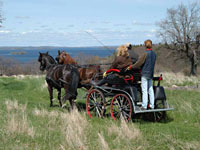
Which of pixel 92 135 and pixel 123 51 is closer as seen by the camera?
pixel 92 135

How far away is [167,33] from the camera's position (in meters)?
38.4

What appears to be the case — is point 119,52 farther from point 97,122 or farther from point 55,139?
point 55,139

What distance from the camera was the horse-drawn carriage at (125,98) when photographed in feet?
28.4

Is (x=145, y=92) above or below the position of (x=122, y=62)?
below

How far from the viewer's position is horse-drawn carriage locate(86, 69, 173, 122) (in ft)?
28.4

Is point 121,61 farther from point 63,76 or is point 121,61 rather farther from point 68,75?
point 63,76

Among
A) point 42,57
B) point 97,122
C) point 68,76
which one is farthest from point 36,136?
point 42,57

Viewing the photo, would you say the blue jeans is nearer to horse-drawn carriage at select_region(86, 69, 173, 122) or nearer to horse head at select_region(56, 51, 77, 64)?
horse-drawn carriage at select_region(86, 69, 173, 122)

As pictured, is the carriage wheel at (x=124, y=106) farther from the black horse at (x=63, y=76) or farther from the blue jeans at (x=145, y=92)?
the black horse at (x=63, y=76)

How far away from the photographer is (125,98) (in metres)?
9.06

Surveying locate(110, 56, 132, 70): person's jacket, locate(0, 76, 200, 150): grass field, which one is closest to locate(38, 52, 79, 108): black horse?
locate(0, 76, 200, 150): grass field

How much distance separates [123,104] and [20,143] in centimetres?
355

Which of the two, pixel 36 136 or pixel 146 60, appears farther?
pixel 146 60

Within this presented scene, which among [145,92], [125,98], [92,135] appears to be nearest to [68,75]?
[125,98]
